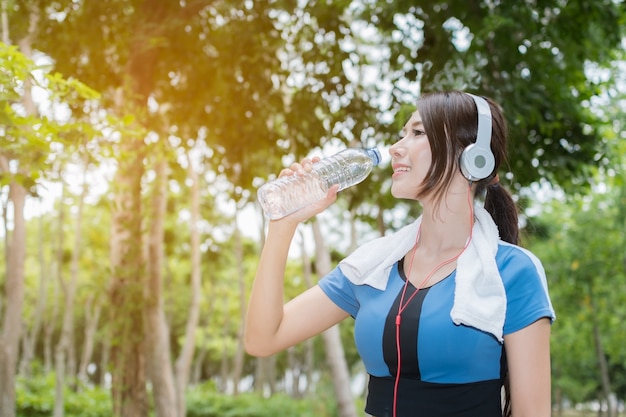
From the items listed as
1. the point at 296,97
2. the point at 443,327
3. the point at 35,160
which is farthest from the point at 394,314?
the point at 296,97

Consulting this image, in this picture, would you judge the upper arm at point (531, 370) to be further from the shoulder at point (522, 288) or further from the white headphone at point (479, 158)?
the white headphone at point (479, 158)

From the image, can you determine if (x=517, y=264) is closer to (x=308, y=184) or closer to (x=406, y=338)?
(x=406, y=338)

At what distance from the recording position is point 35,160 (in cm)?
356

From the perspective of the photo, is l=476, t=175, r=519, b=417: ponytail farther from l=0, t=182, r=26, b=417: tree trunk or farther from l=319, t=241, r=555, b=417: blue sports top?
l=0, t=182, r=26, b=417: tree trunk

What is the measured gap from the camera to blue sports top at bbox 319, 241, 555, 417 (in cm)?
174

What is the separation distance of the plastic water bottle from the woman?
9cm

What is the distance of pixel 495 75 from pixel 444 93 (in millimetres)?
4003

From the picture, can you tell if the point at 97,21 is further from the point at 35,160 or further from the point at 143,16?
the point at 35,160

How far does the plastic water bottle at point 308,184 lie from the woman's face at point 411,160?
0.73 ft

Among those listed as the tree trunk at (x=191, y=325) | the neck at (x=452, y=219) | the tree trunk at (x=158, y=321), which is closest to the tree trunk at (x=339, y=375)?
the tree trunk at (x=158, y=321)

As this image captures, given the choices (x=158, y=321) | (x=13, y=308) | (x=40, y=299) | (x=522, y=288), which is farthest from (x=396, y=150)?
(x=40, y=299)

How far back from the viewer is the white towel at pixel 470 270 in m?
1.72

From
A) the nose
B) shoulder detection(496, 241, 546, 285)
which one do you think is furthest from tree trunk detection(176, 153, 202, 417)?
shoulder detection(496, 241, 546, 285)

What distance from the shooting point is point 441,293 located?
1.85 meters
